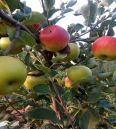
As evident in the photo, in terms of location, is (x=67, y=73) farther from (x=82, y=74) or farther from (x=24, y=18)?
(x=24, y=18)

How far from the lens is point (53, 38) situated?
1.25m

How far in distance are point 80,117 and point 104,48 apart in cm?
44

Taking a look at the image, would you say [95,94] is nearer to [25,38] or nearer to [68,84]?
[68,84]

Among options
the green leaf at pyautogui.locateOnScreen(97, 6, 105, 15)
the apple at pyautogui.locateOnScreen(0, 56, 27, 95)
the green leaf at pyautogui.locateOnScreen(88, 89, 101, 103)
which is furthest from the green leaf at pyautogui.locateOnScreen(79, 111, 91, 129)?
the apple at pyautogui.locateOnScreen(0, 56, 27, 95)

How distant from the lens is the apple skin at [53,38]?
122cm

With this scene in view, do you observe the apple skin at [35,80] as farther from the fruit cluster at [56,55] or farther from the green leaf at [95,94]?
the green leaf at [95,94]

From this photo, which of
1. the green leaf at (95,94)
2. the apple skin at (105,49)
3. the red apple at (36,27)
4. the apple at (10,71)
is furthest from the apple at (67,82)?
the apple at (10,71)

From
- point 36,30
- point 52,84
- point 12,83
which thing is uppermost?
point 36,30

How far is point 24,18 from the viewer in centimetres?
110

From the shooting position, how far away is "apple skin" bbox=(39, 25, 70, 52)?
3.99 ft

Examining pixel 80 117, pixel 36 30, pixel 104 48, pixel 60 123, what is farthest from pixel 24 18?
pixel 80 117

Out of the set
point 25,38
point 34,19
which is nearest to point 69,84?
point 34,19

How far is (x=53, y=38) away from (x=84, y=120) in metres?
0.56

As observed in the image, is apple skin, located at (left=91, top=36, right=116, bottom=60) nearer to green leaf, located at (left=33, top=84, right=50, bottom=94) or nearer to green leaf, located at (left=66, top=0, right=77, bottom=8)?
green leaf, located at (left=33, top=84, right=50, bottom=94)
